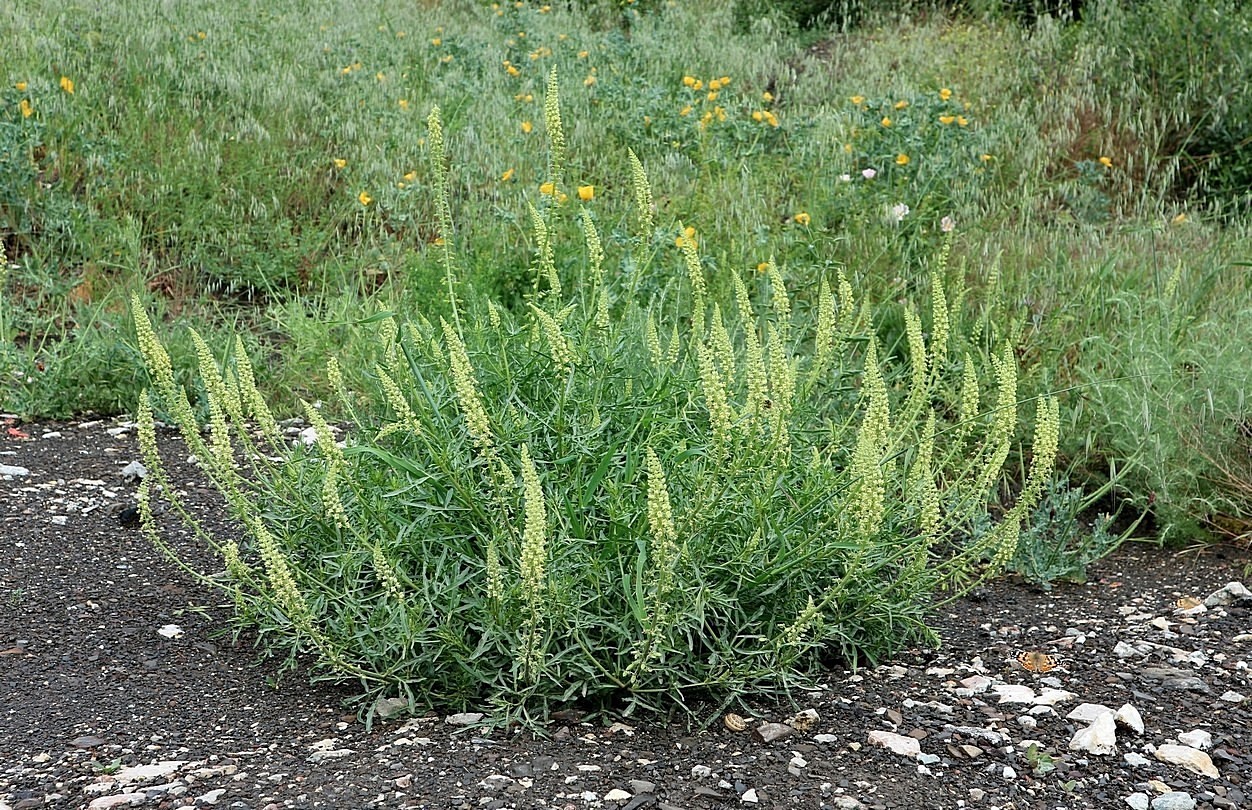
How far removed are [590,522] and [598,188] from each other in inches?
151

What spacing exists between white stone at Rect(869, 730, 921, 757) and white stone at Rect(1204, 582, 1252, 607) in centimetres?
118

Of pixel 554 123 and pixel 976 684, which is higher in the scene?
pixel 554 123

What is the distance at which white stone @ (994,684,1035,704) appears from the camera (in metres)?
2.49

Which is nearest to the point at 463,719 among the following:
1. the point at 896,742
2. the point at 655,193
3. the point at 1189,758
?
the point at 896,742

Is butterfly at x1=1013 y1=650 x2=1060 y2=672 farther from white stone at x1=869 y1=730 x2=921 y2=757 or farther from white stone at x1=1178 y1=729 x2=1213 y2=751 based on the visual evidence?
white stone at x1=869 y1=730 x2=921 y2=757

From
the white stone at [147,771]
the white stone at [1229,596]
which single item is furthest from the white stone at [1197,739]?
the white stone at [147,771]

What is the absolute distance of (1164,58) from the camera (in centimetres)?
697

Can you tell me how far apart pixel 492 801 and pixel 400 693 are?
16.2 inches

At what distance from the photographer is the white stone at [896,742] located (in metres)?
2.28

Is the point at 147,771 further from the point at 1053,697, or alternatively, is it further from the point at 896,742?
the point at 1053,697

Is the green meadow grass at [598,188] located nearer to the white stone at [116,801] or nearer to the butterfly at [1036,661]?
the butterfly at [1036,661]

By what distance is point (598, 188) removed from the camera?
6.07 meters

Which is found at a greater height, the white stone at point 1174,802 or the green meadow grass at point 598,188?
the green meadow grass at point 598,188

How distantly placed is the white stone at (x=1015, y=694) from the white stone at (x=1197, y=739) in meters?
0.28
